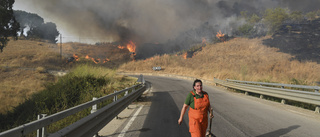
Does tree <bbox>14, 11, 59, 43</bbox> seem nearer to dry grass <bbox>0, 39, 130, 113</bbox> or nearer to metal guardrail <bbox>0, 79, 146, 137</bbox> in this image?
dry grass <bbox>0, 39, 130, 113</bbox>

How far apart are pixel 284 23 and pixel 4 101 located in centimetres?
6357

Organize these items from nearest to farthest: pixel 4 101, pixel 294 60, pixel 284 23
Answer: pixel 4 101
pixel 294 60
pixel 284 23

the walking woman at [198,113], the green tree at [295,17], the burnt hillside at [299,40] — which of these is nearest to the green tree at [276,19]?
the green tree at [295,17]

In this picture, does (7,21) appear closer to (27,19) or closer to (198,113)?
(198,113)

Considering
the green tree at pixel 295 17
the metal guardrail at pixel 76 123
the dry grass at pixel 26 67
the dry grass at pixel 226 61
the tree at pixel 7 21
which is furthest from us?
the green tree at pixel 295 17

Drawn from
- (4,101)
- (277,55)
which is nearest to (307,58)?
(277,55)

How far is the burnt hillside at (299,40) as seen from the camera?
34.8 meters

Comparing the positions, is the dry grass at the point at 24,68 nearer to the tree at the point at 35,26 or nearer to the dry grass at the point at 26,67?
the dry grass at the point at 26,67

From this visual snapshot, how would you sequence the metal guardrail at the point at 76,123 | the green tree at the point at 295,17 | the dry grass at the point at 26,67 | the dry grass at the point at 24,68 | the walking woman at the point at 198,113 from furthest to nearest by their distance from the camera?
the green tree at the point at 295,17 → the dry grass at the point at 24,68 → the dry grass at the point at 26,67 → the walking woman at the point at 198,113 → the metal guardrail at the point at 76,123

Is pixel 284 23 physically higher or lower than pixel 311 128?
higher

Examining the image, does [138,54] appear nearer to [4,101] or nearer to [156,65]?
[156,65]

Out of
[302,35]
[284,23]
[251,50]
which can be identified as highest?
[284,23]

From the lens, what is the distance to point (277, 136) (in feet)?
15.0

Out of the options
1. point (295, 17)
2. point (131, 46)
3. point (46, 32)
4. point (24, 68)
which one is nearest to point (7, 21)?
point (24, 68)
